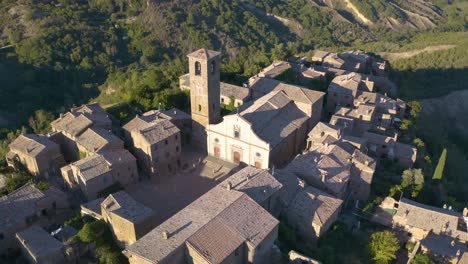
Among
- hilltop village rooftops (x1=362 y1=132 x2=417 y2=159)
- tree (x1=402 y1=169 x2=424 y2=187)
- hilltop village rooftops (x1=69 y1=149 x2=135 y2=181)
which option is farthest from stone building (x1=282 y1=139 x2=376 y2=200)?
hilltop village rooftops (x1=69 y1=149 x2=135 y2=181)

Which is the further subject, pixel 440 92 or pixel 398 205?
pixel 440 92

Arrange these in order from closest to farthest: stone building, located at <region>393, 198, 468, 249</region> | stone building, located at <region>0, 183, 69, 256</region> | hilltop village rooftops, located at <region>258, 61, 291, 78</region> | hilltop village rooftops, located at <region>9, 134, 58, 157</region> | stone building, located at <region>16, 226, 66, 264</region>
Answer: stone building, located at <region>16, 226, 66, 264</region> → stone building, located at <region>0, 183, 69, 256</region> → stone building, located at <region>393, 198, 468, 249</region> → hilltop village rooftops, located at <region>9, 134, 58, 157</region> → hilltop village rooftops, located at <region>258, 61, 291, 78</region>

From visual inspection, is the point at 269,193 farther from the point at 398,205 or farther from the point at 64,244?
the point at 64,244

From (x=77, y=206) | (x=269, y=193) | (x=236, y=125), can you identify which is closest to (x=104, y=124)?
(x=77, y=206)

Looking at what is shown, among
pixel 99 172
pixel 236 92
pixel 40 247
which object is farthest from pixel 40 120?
pixel 40 247

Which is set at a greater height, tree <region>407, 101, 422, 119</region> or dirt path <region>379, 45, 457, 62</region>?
tree <region>407, 101, 422, 119</region>

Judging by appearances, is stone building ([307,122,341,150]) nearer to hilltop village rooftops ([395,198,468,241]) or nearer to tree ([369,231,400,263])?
hilltop village rooftops ([395,198,468,241])

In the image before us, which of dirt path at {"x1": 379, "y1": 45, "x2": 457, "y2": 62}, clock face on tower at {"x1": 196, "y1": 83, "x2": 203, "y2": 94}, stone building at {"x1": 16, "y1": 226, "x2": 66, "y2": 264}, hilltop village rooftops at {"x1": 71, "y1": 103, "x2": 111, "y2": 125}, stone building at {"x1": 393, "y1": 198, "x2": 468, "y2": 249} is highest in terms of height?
clock face on tower at {"x1": 196, "y1": 83, "x2": 203, "y2": 94}

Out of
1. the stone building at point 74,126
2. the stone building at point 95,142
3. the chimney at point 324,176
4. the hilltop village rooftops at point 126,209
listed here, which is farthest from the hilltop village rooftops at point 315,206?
the stone building at point 74,126
